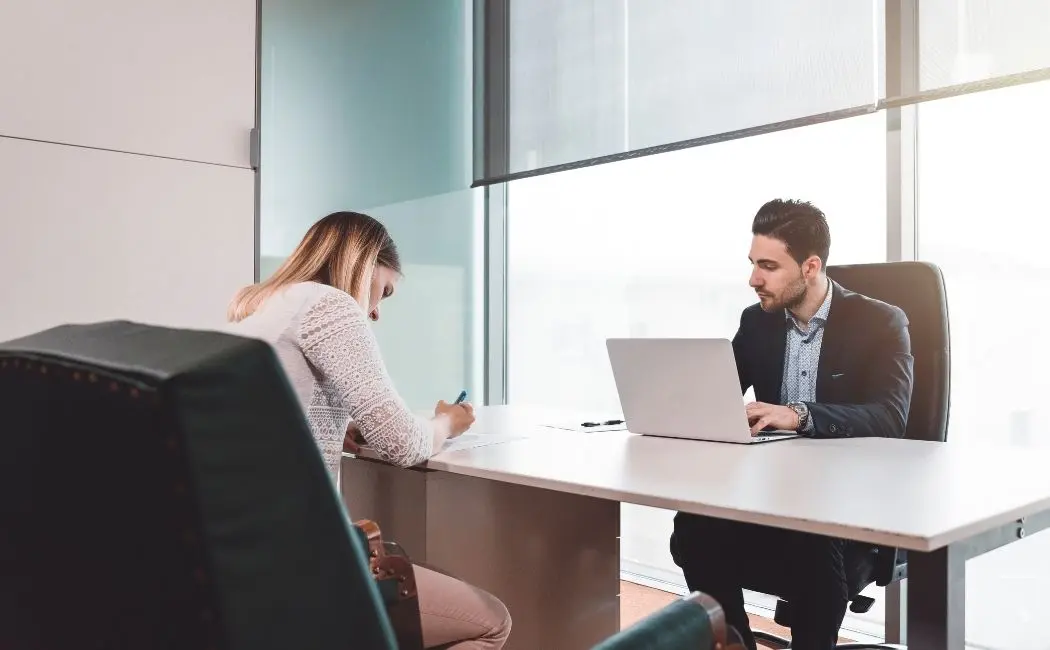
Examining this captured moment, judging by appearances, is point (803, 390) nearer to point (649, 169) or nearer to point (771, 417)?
point (771, 417)

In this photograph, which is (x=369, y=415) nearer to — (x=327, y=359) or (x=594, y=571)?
(x=327, y=359)

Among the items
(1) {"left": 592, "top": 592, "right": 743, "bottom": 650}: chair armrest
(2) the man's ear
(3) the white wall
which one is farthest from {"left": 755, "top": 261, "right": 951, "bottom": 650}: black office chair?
(3) the white wall

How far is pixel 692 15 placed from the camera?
3400 mm

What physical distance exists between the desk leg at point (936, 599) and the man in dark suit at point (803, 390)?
0.85 feet

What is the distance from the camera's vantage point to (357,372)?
1.74 m

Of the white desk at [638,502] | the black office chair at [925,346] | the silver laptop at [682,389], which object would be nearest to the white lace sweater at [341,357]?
the white desk at [638,502]

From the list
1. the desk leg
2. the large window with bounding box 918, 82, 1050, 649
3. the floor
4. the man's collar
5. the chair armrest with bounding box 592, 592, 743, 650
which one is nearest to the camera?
the chair armrest with bounding box 592, 592, 743, 650

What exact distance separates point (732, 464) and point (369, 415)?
691 mm

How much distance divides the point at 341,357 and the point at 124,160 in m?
1.83

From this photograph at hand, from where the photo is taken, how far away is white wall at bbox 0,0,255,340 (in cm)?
289

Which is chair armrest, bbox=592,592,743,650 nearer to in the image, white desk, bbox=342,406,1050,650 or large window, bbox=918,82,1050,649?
white desk, bbox=342,406,1050,650

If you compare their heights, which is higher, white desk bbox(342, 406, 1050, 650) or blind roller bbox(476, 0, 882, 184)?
blind roller bbox(476, 0, 882, 184)

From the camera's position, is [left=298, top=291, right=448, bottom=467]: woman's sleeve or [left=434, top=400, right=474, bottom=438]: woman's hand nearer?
[left=298, top=291, right=448, bottom=467]: woman's sleeve

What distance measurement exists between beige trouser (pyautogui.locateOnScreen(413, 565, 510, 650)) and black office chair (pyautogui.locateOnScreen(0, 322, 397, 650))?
2.73 feet
